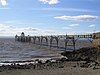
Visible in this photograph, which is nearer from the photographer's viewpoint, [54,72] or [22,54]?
[54,72]

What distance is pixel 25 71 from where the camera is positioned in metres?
26.4

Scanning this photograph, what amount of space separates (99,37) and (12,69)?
77.7 ft

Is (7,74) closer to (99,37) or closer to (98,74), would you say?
(98,74)

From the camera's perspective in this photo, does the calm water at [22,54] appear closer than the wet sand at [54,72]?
No

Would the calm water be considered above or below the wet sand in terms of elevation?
above

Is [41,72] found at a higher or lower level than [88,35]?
lower

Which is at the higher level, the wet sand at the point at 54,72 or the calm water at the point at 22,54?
the calm water at the point at 22,54

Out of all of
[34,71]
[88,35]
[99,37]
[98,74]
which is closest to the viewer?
[98,74]

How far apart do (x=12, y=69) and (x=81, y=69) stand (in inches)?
282

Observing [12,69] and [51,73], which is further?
[12,69]

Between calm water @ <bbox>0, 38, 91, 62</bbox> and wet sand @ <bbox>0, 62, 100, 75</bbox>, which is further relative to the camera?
calm water @ <bbox>0, 38, 91, 62</bbox>

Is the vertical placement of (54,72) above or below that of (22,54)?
below

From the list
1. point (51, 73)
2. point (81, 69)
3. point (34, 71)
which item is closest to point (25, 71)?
point (34, 71)

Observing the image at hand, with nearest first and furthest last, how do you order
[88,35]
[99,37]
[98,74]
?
[98,74]
[99,37]
[88,35]
